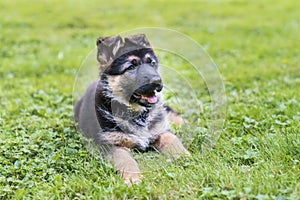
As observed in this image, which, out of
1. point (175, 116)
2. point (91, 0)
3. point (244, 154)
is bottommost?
point (91, 0)

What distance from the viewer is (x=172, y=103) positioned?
6.72 m

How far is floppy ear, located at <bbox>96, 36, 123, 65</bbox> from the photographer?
4977 mm

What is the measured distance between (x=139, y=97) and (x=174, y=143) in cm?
64

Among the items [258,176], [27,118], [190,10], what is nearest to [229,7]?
[190,10]

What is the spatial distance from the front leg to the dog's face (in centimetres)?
40

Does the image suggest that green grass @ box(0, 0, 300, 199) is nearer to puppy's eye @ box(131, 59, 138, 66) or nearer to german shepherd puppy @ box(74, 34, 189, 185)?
german shepherd puppy @ box(74, 34, 189, 185)

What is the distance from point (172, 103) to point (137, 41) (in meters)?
1.87

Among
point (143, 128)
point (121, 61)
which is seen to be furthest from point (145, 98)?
point (121, 61)

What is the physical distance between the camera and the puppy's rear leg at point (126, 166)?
4301 mm

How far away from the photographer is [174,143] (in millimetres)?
4953

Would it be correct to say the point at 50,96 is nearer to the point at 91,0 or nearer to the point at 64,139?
the point at 64,139

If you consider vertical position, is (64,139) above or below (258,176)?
below

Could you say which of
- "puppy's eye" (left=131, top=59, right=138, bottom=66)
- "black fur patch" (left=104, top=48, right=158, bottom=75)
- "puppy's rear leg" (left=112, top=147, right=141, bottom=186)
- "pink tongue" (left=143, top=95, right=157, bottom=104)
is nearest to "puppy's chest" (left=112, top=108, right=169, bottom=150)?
"puppy's rear leg" (left=112, top=147, right=141, bottom=186)

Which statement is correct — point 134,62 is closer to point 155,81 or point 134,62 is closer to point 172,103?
point 155,81
